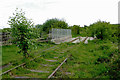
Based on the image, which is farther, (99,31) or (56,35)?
(56,35)

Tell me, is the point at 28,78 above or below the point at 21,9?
below

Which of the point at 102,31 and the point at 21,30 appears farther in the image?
the point at 102,31

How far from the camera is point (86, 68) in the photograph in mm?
6984

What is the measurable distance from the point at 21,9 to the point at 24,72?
449cm

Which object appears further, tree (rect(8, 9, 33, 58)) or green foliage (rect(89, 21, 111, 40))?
green foliage (rect(89, 21, 111, 40))

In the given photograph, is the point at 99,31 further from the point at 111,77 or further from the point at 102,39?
the point at 111,77

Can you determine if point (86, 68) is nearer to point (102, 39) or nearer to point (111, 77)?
point (111, 77)

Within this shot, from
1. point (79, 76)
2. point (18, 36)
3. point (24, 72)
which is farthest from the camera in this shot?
point (18, 36)

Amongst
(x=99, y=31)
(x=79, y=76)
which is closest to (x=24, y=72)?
(x=79, y=76)

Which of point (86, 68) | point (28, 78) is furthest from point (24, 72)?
point (86, 68)

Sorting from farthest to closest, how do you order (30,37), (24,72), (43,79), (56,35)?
(56,35) → (30,37) → (24,72) → (43,79)

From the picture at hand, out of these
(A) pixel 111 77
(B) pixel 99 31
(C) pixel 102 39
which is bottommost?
(A) pixel 111 77

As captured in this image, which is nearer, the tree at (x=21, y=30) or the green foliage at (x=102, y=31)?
the tree at (x=21, y=30)

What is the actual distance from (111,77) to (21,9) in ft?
22.8
